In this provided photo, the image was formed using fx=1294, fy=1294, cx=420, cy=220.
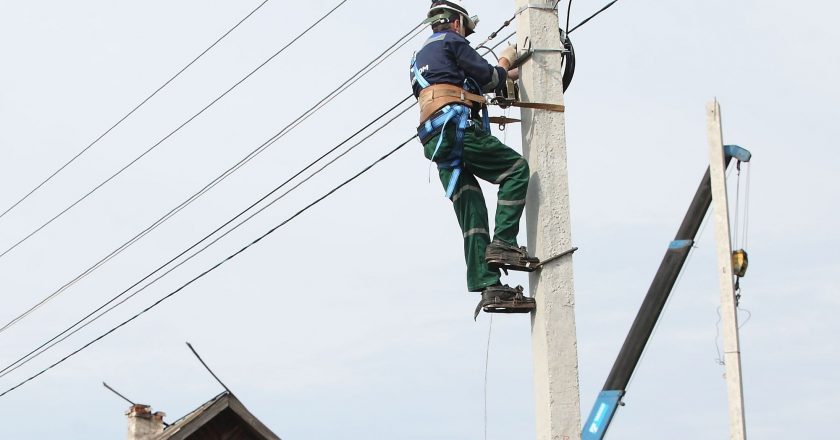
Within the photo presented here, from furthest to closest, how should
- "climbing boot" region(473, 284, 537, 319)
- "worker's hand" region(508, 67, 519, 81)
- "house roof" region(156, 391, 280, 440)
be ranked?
1. "house roof" region(156, 391, 280, 440)
2. "worker's hand" region(508, 67, 519, 81)
3. "climbing boot" region(473, 284, 537, 319)

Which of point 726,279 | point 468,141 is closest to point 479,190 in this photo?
point 468,141

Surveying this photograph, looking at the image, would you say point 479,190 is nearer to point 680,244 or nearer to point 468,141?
point 468,141

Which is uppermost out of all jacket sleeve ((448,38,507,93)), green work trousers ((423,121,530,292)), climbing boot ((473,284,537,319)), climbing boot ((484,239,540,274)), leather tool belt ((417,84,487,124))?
jacket sleeve ((448,38,507,93))

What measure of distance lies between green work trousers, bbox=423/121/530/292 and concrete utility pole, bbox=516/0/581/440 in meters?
0.12

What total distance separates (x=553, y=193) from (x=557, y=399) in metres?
1.30

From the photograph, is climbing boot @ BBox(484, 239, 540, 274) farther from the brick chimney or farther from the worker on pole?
the brick chimney

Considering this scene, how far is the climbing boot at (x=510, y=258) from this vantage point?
7.74 m

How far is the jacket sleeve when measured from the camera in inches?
324

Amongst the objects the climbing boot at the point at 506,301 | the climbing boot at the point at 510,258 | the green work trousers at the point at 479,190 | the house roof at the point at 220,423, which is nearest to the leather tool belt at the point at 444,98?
the green work trousers at the point at 479,190

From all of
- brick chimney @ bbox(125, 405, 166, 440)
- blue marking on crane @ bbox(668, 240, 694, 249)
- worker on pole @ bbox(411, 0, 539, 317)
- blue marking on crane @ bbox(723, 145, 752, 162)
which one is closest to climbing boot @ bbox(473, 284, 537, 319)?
worker on pole @ bbox(411, 0, 539, 317)

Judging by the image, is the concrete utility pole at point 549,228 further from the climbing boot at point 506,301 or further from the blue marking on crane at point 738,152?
the blue marking on crane at point 738,152

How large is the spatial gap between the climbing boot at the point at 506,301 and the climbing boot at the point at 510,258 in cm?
13

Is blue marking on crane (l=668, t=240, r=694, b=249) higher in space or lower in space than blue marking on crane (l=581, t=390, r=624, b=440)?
higher

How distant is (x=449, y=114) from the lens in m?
8.24
